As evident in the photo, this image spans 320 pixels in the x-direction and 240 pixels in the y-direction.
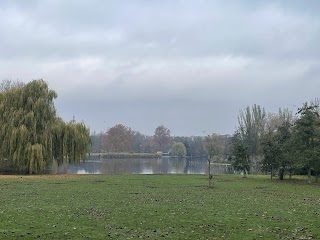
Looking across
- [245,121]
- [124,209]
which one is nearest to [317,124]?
[124,209]

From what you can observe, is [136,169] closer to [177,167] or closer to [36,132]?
[177,167]

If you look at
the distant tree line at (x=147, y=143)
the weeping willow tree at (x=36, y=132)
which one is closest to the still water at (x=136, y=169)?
the weeping willow tree at (x=36, y=132)

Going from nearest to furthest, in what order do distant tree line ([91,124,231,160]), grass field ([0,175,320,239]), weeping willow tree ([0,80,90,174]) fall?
grass field ([0,175,320,239]), weeping willow tree ([0,80,90,174]), distant tree line ([91,124,231,160])

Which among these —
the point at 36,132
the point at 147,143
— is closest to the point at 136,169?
the point at 36,132

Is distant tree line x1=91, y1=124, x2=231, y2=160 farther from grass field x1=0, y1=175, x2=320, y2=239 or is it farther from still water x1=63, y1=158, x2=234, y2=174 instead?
grass field x1=0, y1=175, x2=320, y2=239

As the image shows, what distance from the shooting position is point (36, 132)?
41.9 m

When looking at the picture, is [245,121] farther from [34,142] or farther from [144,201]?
[144,201]

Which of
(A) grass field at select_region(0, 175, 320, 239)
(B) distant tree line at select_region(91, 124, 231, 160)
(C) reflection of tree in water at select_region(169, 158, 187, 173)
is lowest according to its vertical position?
(C) reflection of tree in water at select_region(169, 158, 187, 173)

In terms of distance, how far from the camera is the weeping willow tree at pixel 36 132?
4025 cm

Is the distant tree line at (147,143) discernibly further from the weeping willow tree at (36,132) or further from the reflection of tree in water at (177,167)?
the weeping willow tree at (36,132)

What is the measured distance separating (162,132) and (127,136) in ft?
143

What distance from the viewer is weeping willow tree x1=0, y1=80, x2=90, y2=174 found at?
132ft

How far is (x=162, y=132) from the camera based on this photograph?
183625mm

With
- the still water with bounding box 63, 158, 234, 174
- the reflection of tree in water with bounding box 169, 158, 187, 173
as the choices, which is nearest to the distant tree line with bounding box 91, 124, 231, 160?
the reflection of tree in water with bounding box 169, 158, 187, 173
